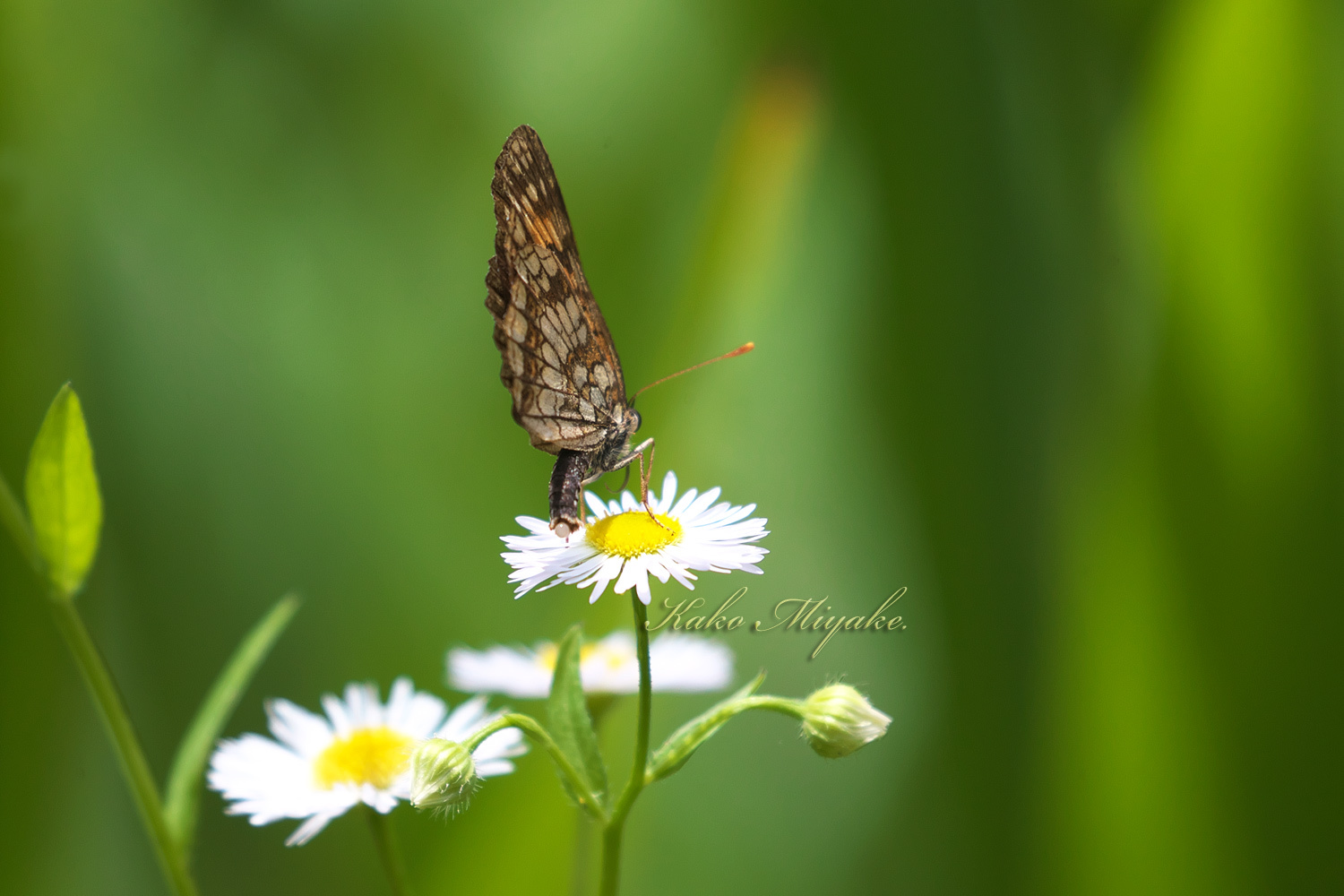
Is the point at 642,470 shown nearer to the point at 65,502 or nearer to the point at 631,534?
the point at 631,534

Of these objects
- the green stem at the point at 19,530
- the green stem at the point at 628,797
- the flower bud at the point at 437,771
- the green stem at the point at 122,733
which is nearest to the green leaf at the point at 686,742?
the green stem at the point at 628,797

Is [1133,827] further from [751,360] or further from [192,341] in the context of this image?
[192,341]

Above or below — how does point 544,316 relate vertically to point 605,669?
above

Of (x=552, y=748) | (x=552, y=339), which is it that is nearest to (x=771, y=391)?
(x=552, y=339)

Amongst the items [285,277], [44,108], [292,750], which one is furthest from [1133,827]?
[44,108]

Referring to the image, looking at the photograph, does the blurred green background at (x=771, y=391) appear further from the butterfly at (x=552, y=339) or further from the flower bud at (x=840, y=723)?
the flower bud at (x=840, y=723)

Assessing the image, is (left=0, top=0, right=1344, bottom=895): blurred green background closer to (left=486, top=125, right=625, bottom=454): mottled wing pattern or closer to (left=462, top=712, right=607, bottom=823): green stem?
(left=486, top=125, right=625, bottom=454): mottled wing pattern
